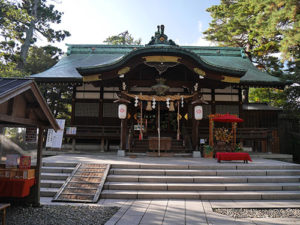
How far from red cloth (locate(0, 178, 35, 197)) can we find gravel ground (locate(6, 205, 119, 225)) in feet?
1.31

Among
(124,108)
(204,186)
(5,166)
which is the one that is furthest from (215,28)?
(5,166)

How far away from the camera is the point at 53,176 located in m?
7.52

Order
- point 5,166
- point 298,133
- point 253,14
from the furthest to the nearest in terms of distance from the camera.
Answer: point 253,14, point 298,133, point 5,166

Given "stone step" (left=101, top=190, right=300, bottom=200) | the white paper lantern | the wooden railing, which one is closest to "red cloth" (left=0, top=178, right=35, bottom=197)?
"stone step" (left=101, top=190, right=300, bottom=200)

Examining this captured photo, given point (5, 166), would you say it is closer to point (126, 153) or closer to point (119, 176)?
point (119, 176)

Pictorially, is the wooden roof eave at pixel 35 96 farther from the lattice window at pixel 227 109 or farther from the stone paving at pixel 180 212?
the lattice window at pixel 227 109

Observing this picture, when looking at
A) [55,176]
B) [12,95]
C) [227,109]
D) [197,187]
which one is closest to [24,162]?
[12,95]

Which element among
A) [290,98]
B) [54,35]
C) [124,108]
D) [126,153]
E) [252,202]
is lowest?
[252,202]

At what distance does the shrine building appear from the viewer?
458 inches

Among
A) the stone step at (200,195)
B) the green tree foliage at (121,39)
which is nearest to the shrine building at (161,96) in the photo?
the stone step at (200,195)

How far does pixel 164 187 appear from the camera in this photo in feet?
22.8

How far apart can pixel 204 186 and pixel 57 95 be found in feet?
56.0

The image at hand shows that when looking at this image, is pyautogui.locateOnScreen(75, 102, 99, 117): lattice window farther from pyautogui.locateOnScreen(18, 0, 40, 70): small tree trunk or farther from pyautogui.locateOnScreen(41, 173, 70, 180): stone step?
pyautogui.locateOnScreen(18, 0, 40, 70): small tree trunk

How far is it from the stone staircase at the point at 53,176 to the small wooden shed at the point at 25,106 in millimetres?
1197
